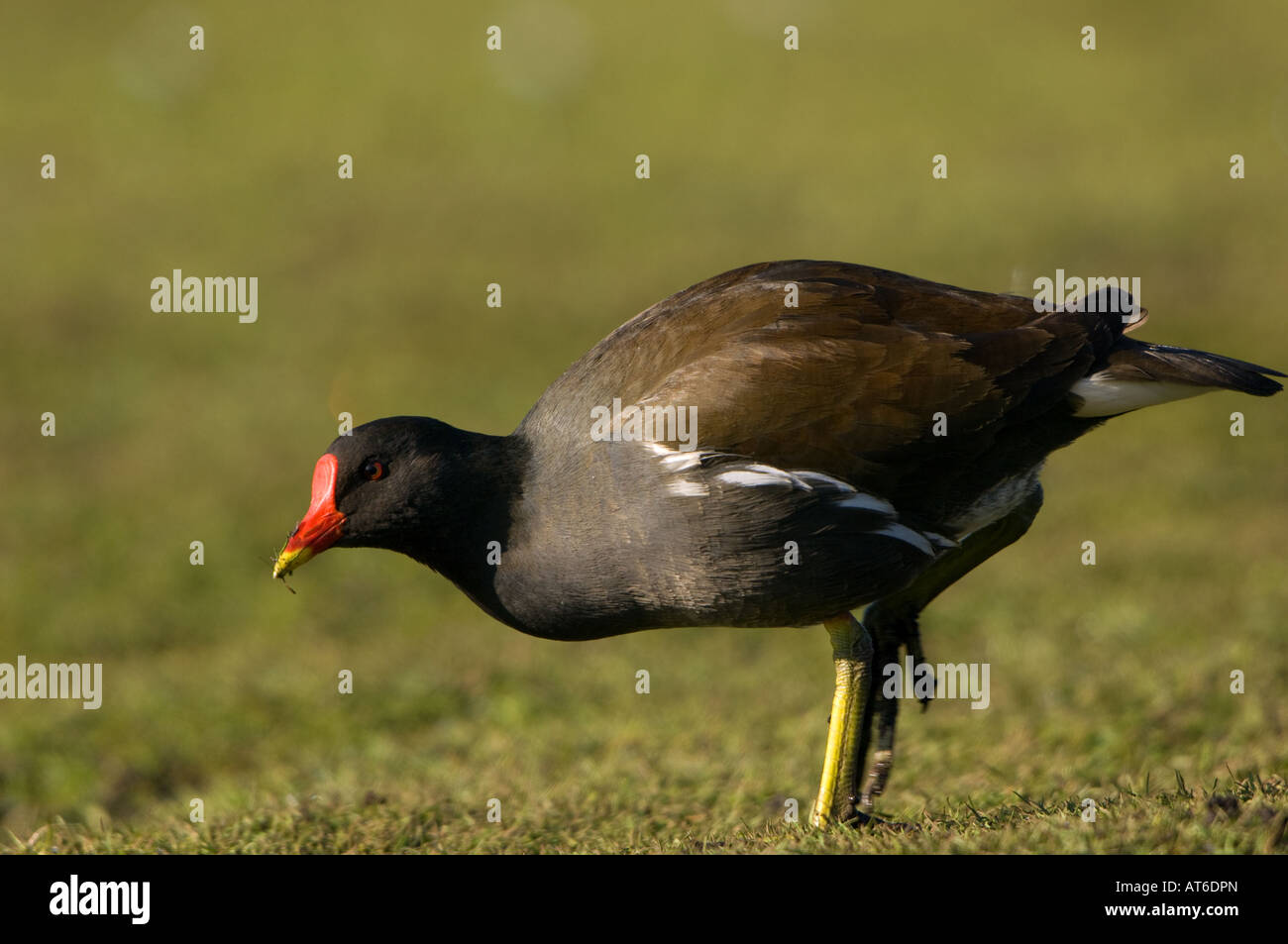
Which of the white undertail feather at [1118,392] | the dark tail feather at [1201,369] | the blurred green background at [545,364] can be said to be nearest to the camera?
the dark tail feather at [1201,369]

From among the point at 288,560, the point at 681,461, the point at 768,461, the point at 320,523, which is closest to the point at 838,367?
the point at 768,461

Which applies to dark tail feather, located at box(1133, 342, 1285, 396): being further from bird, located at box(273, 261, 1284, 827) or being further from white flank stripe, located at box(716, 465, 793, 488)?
white flank stripe, located at box(716, 465, 793, 488)

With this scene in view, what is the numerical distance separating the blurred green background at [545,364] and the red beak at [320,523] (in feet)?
3.25

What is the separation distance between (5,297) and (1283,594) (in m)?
12.6

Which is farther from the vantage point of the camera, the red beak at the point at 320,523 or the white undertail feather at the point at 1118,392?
the white undertail feather at the point at 1118,392

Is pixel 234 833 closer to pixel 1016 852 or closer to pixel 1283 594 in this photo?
pixel 1016 852

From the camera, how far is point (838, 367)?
15.3 feet

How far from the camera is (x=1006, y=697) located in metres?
6.92

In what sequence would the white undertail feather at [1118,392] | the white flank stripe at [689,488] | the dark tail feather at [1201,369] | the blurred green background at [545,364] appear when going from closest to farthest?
the white flank stripe at [689,488]
the dark tail feather at [1201,369]
the white undertail feather at [1118,392]
the blurred green background at [545,364]

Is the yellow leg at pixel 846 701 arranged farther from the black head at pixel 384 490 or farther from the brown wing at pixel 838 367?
the black head at pixel 384 490

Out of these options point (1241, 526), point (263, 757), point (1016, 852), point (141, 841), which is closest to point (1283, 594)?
point (1241, 526)

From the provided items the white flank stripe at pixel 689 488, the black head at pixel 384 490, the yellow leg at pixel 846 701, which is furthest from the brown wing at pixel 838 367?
the yellow leg at pixel 846 701

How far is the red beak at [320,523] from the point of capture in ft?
15.6

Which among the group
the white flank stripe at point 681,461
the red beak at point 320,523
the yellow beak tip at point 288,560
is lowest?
the yellow beak tip at point 288,560
